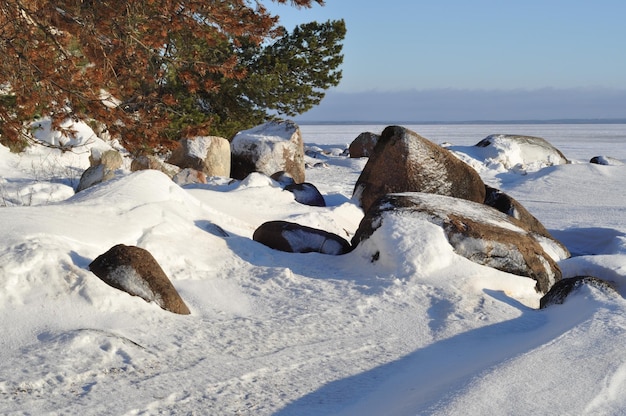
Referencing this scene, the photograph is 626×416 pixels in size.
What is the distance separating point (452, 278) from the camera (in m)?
5.31

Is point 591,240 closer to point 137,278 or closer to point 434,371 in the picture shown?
point 434,371

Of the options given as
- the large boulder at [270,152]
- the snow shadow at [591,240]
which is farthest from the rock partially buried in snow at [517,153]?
the snow shadow at [591,240]

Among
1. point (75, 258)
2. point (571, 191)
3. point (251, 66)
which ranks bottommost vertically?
point (571, 191)

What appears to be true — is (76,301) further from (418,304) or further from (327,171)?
(327,171)

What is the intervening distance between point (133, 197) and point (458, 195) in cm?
456

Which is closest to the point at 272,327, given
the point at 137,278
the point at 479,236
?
the point at 137,278

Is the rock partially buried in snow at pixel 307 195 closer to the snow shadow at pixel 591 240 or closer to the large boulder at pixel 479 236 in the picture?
the large boulder at pixel 479 236

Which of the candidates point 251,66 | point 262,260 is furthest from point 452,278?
point 251,66

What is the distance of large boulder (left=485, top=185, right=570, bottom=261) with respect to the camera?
23.7 ft

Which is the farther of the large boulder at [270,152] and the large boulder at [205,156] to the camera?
the large boulder at [270,152]

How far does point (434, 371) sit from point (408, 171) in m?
5.21

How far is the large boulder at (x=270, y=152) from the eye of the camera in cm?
1241

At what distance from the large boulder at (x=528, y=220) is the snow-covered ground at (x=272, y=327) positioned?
25.4 inches

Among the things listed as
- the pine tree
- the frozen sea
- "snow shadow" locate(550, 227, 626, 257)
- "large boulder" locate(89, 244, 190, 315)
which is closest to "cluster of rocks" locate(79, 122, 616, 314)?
"large boulder" locate(89, 244, 190, 315)
